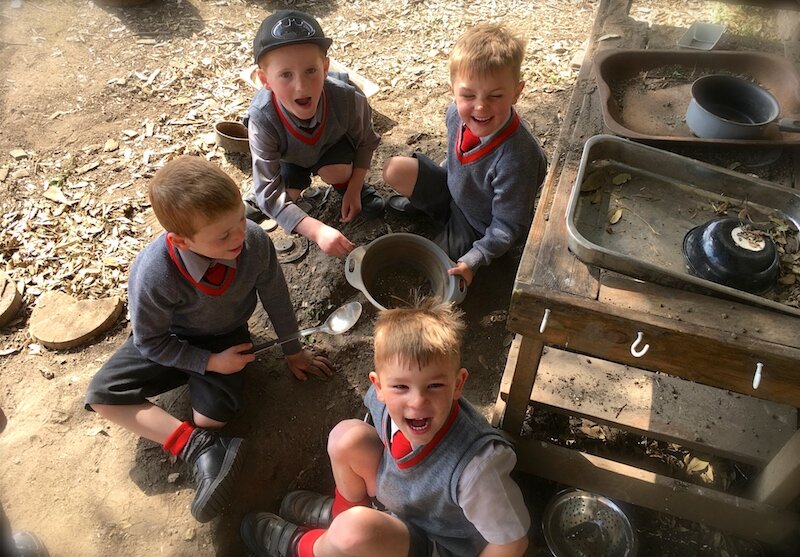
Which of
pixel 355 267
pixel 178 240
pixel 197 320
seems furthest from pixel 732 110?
pixel 197 320

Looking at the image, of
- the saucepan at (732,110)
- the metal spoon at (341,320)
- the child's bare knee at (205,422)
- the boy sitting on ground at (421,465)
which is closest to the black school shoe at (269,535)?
the boy sitting on ground at (421,465)

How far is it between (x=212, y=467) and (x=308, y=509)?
0.34 m

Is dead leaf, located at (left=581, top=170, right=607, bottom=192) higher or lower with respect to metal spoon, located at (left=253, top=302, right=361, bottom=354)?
higher

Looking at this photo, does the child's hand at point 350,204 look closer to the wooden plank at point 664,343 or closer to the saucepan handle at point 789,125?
the wooden plank at point 664,343

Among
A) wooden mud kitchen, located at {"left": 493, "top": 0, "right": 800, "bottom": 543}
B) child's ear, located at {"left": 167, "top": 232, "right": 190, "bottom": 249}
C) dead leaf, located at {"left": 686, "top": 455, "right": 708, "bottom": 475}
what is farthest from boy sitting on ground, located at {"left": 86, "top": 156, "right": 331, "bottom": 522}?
dead leaf, located at {"left": 686, "top": 455, "right": 708, "bottom": 475}

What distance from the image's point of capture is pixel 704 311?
1.23 meters

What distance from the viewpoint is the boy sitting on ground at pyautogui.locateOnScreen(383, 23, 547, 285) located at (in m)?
1.88

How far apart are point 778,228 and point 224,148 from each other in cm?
262

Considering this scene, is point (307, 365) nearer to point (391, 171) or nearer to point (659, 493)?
point (391, 171)

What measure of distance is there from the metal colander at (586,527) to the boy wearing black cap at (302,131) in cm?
117

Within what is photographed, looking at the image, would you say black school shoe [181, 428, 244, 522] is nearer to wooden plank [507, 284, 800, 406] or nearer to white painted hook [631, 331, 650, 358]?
wooden plank [507, 284, 800, 406]

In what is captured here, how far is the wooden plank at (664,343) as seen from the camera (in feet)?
3.86

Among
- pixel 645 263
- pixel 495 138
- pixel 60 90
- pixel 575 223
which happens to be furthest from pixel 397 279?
pixel 60 90

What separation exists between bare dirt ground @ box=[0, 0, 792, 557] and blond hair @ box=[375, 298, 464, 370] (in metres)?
0.77
